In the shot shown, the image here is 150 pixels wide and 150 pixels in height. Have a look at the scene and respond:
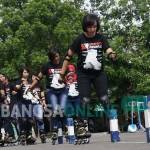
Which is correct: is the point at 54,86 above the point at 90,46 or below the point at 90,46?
below

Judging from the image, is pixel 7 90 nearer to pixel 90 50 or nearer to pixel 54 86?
pixel 54 86

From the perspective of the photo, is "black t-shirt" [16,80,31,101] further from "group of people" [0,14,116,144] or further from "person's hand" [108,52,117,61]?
"person's hand" [108,52,117,61]

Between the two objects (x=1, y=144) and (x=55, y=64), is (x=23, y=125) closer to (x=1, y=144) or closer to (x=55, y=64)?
(x=1, y=144)

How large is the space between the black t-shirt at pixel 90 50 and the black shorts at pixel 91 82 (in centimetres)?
9

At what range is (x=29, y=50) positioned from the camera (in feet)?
107

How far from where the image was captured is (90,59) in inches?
314

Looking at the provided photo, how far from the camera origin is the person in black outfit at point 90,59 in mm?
7812

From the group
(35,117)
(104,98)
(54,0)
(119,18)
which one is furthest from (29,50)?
(104,98)

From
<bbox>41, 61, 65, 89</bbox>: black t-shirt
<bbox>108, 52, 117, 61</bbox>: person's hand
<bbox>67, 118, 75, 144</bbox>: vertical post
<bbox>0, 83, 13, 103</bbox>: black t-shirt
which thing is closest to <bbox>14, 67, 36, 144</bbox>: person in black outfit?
<bbox>0, 83, 13, 103</bbox>: black t-shirt

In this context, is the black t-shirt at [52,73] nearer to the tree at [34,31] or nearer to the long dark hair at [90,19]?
the long dark hair at [90,19]

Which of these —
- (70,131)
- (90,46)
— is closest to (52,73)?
(70,131)

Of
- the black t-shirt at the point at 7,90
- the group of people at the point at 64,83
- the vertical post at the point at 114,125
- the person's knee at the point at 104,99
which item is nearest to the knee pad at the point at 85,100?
the group of people at the point at 64,83

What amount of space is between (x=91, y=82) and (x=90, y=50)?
18.6 inches

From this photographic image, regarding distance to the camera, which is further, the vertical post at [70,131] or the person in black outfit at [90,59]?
the vertical post at [70,131]
